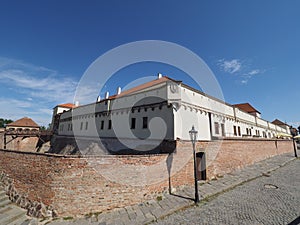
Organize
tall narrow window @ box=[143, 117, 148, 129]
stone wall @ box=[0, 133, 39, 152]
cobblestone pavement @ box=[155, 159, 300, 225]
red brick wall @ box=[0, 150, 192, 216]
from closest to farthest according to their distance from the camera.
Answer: cobblestone pavement @ box=[155, 159, 300, 225]
red brick wall @ box=[0, 150, 192, 216]
tall narrow window @ box=[143, 117, 148, 129]
stone wall @ box=[0, 133, 39, 152]

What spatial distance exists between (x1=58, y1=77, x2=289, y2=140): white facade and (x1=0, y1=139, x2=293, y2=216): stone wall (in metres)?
4.01

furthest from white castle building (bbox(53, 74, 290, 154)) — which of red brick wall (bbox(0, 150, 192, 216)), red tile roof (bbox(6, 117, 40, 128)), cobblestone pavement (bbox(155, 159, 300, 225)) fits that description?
red tile roof (bbox(6, 117, 40, 128))

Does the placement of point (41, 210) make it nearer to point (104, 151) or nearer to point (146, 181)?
point (146, 181)

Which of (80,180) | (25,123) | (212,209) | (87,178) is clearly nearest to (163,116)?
(212,209)

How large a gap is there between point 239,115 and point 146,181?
19223 millimetres

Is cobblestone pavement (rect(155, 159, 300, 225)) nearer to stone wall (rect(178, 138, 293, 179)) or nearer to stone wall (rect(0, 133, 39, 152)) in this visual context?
stone wall (rect(178, 138, 293, 179))

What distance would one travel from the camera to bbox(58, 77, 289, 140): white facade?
39.2 ft

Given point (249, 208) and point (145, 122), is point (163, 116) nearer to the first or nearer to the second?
point (145, 122)

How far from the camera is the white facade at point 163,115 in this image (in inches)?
471

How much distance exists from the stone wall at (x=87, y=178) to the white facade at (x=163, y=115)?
13.1 feet

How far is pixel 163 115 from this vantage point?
40.2 ft

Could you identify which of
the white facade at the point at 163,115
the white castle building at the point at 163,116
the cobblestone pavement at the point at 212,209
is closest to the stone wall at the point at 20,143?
the white castle building at the point at 163,116

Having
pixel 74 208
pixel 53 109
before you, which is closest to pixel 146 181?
pixel 74 208

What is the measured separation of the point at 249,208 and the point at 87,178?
6.72 meters
